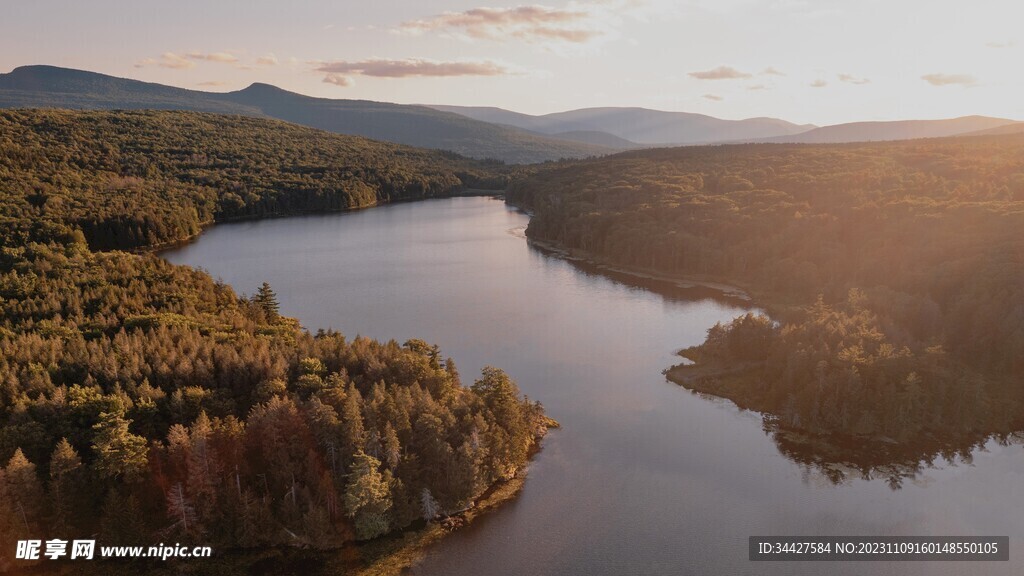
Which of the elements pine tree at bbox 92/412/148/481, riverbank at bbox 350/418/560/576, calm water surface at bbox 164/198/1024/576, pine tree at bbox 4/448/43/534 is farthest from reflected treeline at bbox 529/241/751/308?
pine tree at bbox 4/448/43/534

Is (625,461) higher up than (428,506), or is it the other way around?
(625,461)

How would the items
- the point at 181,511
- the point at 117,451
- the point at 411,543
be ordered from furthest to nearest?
the point at 411,543 → the point at 117,451 → the point at 181,511

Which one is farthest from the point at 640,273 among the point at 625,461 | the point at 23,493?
the point at 23,493

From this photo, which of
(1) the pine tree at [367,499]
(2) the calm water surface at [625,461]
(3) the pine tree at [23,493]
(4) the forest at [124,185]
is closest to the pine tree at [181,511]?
(3) the pine tree at [23,493]

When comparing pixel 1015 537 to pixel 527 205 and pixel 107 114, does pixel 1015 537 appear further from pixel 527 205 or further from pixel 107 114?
pixel 107 114

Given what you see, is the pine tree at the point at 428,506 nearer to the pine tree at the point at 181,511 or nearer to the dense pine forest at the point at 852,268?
the pine tree at the point at 181,511

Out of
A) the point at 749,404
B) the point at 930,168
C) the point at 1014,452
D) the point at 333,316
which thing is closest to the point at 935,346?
the point at 1014,452

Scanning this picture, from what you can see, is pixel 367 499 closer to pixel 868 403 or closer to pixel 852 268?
pixel 868 403

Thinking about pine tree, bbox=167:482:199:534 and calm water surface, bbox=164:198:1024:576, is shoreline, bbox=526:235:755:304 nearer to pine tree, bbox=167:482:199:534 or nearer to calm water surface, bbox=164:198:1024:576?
calm water surface, bbox=164:198:1024:576
